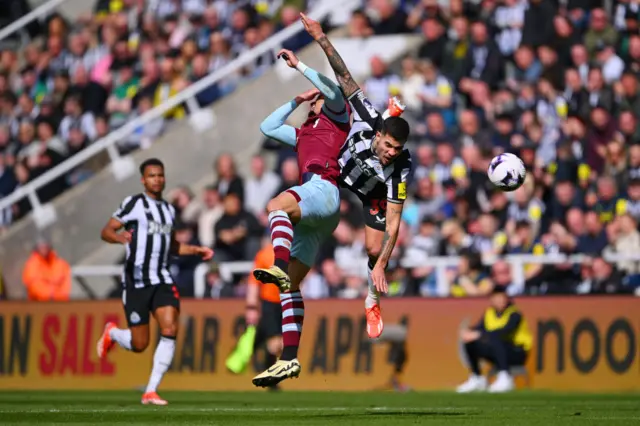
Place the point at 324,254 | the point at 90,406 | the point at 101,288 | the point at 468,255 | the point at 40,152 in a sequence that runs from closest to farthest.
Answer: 1. the point at 90,406
2. the point at 468,255
3. the point at 324,254
4. the point at 101,288
5. the point at 40,152

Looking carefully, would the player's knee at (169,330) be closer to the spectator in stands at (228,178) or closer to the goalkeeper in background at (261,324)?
the goalkeeper in background at (261,324)

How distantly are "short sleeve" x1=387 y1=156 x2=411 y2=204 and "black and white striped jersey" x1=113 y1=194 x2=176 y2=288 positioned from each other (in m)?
3.54

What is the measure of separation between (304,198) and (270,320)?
256 inches

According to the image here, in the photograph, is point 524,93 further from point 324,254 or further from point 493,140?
point 324,254

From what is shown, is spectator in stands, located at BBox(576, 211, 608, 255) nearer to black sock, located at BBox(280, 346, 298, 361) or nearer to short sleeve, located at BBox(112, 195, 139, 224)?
short sleeve, located at BBox(112, 195, 139, 224)

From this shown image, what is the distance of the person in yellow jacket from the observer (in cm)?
1834

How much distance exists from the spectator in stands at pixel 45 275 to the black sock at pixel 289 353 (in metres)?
9.36

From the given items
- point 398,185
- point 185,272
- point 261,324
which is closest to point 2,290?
point 185,272

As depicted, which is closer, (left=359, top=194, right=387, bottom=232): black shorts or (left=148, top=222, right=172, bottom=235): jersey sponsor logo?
(left=359, top=194, right=387, bottom=232): black shorts

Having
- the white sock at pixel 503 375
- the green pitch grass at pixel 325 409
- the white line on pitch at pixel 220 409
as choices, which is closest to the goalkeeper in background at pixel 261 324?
the green pitch grass at pixel 325 409

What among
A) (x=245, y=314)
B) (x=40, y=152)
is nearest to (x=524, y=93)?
(x=245, y=314)

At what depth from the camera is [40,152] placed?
24.0 meters

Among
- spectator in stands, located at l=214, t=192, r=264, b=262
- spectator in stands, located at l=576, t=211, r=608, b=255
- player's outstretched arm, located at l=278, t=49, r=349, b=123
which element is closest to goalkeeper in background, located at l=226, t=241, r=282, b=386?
spectator in stands, located at l=214, t=192, r=264, b=262

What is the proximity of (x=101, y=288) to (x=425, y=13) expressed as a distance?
20.5ft
